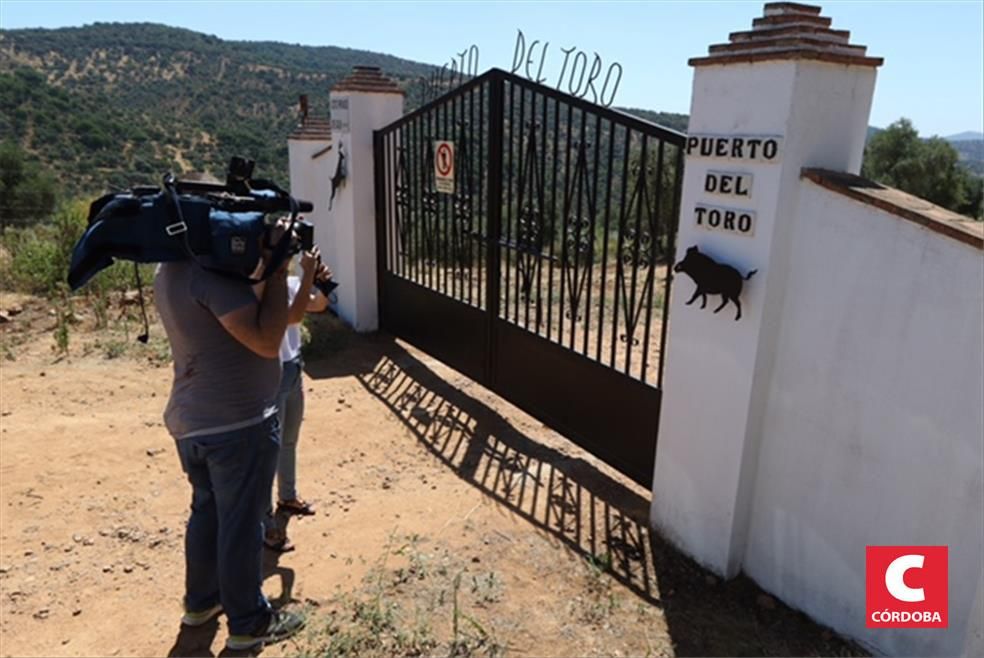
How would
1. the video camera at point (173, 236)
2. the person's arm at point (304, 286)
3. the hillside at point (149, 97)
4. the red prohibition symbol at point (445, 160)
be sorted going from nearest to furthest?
the video camera at point (173, 236) < the person's arm at point (304, 286) < the red prohibition symbol at point (445, 160) < the hillside at point (149, 97)

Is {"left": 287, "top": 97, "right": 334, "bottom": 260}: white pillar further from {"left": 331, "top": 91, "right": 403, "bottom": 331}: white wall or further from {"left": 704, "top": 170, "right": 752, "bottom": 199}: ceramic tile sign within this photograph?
{"left": 704, "top": 170, "right": 752, "bottom": 199}: ceramic tile sign

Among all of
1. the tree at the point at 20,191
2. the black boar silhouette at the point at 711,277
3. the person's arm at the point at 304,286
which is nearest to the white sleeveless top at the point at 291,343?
the person's arm at the point at 304,286

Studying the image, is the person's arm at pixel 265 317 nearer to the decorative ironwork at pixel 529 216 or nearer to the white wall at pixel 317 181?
the decorative ironwork at pixel 529 216

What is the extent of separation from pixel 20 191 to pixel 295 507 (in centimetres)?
2189

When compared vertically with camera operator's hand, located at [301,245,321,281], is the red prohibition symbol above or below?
above

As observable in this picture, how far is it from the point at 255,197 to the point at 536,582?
2.09 m

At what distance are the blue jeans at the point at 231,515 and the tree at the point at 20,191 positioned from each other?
803 inches

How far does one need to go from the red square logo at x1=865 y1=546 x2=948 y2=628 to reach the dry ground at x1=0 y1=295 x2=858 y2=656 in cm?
23

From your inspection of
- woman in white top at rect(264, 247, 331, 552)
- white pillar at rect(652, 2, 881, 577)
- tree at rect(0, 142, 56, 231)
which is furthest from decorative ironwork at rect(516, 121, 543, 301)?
tree at rect(0, 142, 56, 231)

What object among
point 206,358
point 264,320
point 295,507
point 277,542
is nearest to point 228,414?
point 206,358

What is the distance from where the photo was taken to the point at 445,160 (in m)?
5.71

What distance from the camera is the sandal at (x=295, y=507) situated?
3766 mm

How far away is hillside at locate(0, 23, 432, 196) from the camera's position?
29.1 metres

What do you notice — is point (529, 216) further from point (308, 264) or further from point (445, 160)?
point (308, 264)
